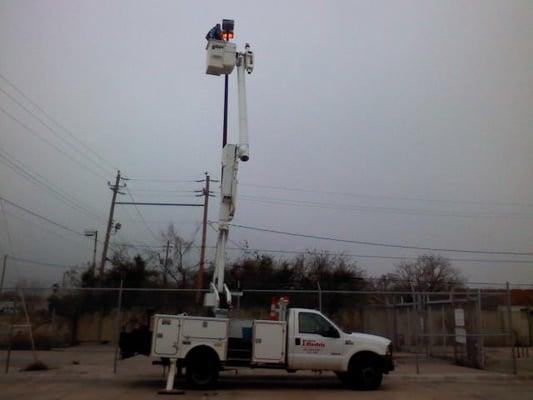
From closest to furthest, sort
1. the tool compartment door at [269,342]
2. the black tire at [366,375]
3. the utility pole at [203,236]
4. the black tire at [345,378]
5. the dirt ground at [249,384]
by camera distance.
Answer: the dirt ground at [249,384] → the tool compartment door at [269,342] → the black tire at [366,375] → the black tire at [345,378] → the utility pole at [203,236]

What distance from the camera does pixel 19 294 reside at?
57.0 ft

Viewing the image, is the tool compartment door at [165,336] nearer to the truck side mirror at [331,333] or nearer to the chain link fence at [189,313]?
the truck side mirror at [331,333]

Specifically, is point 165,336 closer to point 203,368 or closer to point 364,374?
point 203,368

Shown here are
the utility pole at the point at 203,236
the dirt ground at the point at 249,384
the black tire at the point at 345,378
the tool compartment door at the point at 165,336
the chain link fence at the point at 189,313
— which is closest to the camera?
the dirt ground at the point at 249,384

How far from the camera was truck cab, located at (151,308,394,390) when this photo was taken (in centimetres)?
1322

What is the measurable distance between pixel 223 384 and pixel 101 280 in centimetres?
2317

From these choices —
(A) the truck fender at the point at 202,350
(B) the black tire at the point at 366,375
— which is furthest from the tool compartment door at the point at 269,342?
(B) the black tire at the point at 366,375

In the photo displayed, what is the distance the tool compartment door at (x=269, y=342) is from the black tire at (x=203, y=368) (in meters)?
0.99

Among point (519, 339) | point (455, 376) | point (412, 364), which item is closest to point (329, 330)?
point (455, 376)

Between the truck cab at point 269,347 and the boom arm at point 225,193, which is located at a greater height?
the boom arm at point 225,193

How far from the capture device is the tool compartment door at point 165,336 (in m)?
13.1

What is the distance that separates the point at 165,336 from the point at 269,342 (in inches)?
101

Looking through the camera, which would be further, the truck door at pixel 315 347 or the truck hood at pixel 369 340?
the truck hood at pixel 369 340

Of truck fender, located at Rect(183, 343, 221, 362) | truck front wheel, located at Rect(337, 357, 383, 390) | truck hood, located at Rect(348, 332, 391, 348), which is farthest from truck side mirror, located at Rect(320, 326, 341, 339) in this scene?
truck fender, located at Rect(183, 343, 221, 362)
